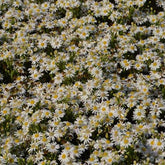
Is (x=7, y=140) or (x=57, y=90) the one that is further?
(x=57, y=90)

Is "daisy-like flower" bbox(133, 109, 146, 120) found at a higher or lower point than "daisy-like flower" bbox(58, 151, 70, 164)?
higher

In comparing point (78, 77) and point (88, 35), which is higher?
point (88, 35)

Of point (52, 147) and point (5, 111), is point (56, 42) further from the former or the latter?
point (52, 147)

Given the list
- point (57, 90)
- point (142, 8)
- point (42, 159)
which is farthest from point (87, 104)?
point (142, 8)

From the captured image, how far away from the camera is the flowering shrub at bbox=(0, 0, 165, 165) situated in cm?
573

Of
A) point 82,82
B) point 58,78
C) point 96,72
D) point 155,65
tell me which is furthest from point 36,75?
point 155,65

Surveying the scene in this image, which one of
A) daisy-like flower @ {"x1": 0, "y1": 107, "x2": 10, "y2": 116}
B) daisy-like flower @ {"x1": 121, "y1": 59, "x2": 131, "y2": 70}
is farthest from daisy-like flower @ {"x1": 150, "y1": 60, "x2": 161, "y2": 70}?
daisy-like flower @ {"x1": 0, "y1": 107, "x2": 10, "y2": 116}

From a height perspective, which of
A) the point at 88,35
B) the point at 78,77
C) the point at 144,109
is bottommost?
the point at 144,109

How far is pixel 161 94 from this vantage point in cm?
645

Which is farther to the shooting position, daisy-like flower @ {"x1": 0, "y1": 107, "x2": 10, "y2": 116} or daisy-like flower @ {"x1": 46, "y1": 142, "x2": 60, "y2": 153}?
daisy-like flower @ {"x1": 0, "y1": 107, "x2": 10, "y2": 116}

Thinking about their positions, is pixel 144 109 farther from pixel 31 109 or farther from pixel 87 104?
pixel 31 109

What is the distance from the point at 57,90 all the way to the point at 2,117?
3.77ft

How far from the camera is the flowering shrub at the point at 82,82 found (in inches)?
225

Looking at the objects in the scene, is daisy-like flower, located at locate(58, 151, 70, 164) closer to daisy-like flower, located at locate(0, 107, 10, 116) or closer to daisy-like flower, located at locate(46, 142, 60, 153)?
daisy-like flower, located at locate(46, 142, 60, 153)
